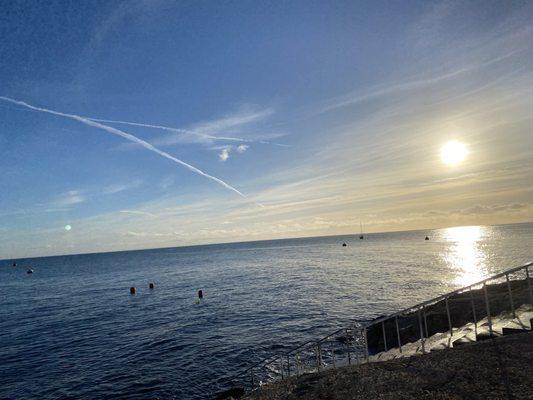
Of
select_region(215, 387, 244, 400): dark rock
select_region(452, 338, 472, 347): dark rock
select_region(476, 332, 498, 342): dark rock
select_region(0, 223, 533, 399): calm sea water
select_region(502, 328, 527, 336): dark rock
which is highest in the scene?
select_region(502, 328, 527, 336): dark rock

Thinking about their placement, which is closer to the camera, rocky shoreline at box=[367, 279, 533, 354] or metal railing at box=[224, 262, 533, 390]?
metal railing at box=[224, 262, 533, 390]

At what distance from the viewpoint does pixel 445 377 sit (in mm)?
8492

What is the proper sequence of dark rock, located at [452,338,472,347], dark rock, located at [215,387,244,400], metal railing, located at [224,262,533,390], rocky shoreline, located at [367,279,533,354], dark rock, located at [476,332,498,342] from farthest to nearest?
rocky shoreline, located at [367,279,533,354] → metal railing, located at [224,262,533,390] → dark rock, located at [215,387,244,400] → dark rock, located at [452,338,472,347] → dark rock, located at [476,332,498,342]

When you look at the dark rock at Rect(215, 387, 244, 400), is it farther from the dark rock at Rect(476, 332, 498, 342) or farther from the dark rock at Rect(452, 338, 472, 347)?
the dark rock at Rect(476, 332, 498, 342)

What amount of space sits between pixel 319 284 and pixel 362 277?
947 centimetres

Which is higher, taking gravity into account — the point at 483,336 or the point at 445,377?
the point at 483,336

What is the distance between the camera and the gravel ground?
25.0 ft

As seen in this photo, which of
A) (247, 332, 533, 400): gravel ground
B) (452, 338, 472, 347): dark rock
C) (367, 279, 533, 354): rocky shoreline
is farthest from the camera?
(367, 279, 533, 354): rocky shoreline

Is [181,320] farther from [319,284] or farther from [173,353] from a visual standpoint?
[319,284]

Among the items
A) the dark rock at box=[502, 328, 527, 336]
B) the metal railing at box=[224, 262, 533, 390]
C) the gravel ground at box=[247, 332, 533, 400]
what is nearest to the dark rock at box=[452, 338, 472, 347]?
the gravel ground at box=[247, 332, 533, 400]

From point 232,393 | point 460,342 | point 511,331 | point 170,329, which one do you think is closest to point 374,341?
point 232,393

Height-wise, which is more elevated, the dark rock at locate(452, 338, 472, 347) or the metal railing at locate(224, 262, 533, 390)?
the dark rock at locate(452, 338, 472, 347)

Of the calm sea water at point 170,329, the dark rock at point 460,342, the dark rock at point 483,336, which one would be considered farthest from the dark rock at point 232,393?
the dark rock at point 483,336

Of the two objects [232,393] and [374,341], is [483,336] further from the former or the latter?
[374,341]
